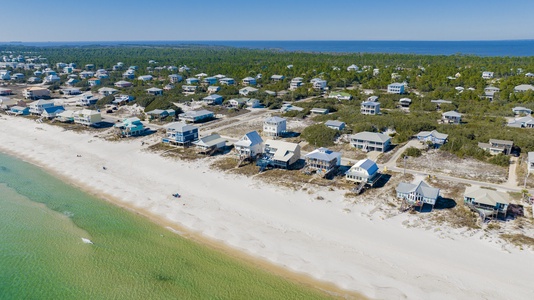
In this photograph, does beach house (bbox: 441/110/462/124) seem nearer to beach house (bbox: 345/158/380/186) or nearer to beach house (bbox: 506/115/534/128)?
beach house (bbox: 506/115/534/128)

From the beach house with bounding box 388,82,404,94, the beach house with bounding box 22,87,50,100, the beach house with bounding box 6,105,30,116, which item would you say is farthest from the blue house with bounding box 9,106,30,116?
the beach house with bounding box 388,82,404,94

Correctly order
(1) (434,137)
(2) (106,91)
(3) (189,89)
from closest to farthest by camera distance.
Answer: (1) (434,137), (2) (106,91), (3) (189,89)

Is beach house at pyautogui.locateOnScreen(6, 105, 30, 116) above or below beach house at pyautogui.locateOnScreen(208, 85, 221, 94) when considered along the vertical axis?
below

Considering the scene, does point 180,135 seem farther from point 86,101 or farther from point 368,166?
point 86,101

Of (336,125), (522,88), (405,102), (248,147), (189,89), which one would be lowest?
(248,147)

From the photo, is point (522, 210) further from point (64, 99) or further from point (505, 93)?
point (64, 99)

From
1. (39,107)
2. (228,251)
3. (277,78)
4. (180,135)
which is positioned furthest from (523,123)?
(39,107)
